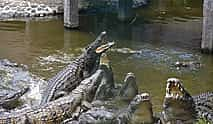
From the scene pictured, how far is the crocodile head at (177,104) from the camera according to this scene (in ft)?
13.8

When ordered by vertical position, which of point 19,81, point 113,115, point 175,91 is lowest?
point 19,81

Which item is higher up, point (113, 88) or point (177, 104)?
point (177, 104)

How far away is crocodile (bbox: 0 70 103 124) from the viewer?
515cm

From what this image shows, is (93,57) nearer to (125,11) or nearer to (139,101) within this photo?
(139,101)

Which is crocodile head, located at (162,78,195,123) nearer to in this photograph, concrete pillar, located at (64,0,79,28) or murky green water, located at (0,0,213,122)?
murky green water, located at (0,0,213,122)

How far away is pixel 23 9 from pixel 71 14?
1.95m

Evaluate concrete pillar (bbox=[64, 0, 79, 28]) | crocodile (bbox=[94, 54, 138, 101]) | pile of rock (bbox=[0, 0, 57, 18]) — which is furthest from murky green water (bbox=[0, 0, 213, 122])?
crocodile (bbox=[94, 54, 138, 101])

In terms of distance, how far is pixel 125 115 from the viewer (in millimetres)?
4512

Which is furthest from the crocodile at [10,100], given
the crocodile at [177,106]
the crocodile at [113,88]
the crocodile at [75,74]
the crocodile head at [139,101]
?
the crocodile at [177,106]

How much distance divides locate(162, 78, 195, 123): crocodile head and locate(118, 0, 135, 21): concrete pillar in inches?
351

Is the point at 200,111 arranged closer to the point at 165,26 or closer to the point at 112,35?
the point at 112,35

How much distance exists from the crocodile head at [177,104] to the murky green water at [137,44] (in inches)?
91.8

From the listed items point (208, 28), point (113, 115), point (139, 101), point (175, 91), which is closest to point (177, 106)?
point (175, 91)

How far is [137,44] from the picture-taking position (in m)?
10.8
